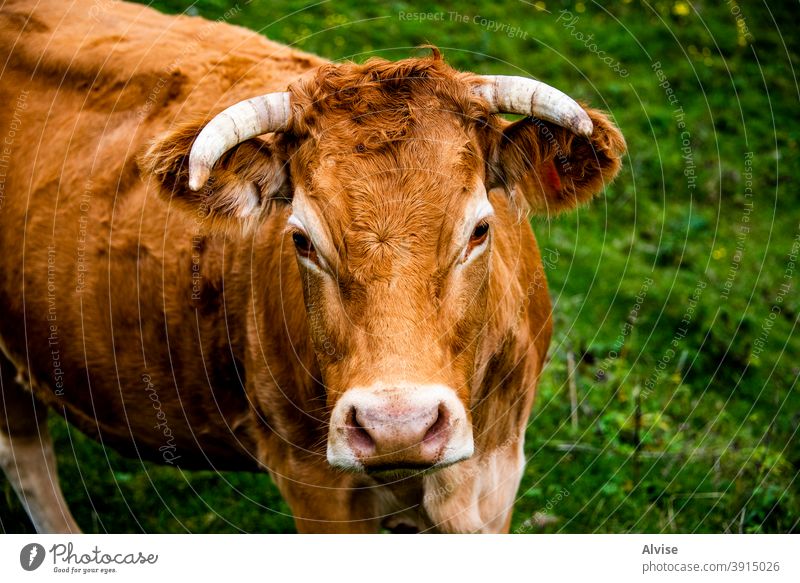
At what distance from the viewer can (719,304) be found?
7738 mm

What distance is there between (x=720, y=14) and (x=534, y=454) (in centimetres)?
688

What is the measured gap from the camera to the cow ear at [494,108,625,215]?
3.76m

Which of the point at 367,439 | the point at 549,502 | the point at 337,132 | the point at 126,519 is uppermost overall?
the point at 337,132

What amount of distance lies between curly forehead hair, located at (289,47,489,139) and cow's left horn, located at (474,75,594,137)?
0.25ft

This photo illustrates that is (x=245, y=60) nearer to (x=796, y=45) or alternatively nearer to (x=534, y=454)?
(x=534, y=454)

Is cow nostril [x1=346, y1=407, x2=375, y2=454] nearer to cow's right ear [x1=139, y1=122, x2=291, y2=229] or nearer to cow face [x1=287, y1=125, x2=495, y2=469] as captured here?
cow face [x1=287, y1=125, x2=495, y2=469]

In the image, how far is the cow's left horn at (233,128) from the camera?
3412mm

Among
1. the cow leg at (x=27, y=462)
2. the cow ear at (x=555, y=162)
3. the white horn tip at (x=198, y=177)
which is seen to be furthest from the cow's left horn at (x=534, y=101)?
the cow leg at (x=27, y=462)

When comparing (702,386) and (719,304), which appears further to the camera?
(719,304)

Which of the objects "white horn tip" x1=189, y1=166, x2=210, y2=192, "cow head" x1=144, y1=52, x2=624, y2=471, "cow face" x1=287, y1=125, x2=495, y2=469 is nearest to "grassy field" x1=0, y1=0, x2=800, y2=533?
"cow head" x1=144, y1=52, x2=624, y2=471

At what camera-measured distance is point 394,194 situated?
3.43 m
